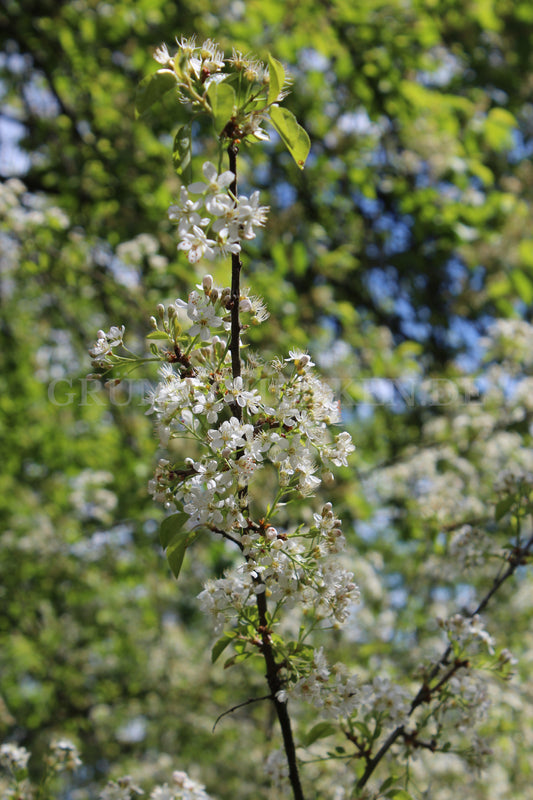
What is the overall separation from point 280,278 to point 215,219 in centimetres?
310

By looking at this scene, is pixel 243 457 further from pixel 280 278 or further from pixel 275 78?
pixel 280 278

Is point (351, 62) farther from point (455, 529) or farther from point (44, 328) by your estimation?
point (44, 328)

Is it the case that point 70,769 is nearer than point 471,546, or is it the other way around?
point 70,769

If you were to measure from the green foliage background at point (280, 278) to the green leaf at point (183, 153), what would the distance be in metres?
1.99

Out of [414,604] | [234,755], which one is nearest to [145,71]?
[414,604]

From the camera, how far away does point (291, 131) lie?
1.21 m

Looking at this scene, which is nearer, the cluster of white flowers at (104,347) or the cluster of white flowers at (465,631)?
the cluster of white flowers at (104,347)

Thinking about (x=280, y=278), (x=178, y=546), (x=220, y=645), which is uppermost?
(x=280, y=278)

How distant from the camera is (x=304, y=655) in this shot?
1345 mm

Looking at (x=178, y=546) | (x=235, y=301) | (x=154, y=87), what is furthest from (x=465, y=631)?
(x=154, y=87)

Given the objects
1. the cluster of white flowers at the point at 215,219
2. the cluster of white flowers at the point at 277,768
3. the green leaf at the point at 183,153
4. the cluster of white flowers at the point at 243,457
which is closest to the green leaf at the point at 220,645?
the cluster of white flowers at the point at 243,457

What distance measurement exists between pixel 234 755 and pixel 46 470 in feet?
10.7

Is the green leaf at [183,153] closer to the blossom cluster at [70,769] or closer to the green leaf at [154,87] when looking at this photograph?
the green leaf at [154,87]

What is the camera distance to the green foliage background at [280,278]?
4.11m
